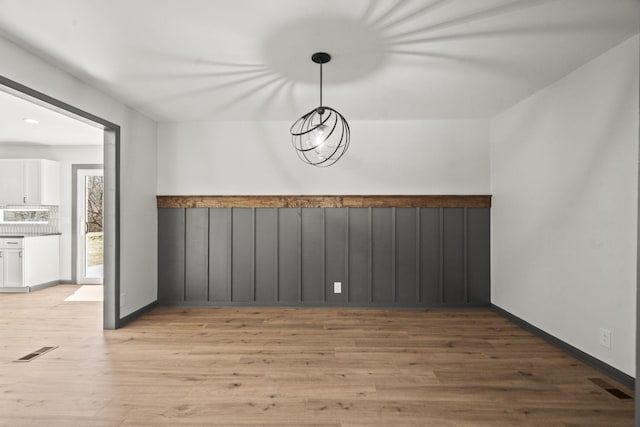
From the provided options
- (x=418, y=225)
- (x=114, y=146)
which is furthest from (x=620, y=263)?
(x=114, y=146)

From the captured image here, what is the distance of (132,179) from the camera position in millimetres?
4078

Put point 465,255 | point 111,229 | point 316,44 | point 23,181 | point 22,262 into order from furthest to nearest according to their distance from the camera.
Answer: point 23,181 → point 22,262 → point 465,255 → point 111,229 → point 316,44

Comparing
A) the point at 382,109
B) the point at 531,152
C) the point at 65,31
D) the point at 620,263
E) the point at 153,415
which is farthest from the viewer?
the point at 382,109

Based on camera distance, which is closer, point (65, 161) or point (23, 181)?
point (23, 181)

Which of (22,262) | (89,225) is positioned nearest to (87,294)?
(22,262)

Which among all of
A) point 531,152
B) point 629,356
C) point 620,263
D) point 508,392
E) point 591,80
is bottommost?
point 508,392

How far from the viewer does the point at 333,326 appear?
383 centimetres

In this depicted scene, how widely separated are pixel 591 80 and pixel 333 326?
315 cm

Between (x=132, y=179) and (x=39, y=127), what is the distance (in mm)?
2048

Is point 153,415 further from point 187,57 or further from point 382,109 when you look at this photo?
point 382,109

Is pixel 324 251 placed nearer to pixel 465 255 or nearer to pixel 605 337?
pixel 465 255

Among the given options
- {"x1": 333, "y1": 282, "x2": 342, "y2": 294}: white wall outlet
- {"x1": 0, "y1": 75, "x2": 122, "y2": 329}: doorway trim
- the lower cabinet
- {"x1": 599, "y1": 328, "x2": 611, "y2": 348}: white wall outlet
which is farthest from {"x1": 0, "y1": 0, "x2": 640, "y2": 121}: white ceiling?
the lower cabinet

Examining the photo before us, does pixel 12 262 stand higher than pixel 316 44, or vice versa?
pixel 316 44

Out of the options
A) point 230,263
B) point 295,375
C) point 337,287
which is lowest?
point 295,375
